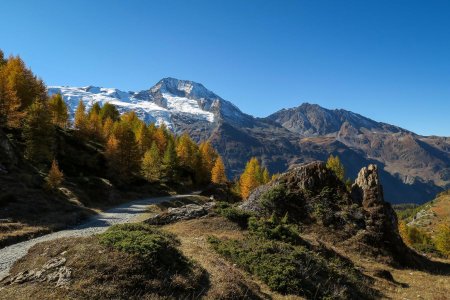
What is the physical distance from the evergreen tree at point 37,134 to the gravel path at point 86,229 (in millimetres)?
15615

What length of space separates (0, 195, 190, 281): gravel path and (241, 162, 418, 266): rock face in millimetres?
14266

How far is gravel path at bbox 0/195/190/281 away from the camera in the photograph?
2191 centimetres

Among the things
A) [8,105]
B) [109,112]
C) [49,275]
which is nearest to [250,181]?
[8,105]

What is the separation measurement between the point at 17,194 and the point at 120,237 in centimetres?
2550

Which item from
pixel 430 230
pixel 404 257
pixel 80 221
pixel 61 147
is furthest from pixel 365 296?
pixel 430 230

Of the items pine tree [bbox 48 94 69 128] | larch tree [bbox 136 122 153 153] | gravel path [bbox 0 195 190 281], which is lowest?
gravel path [bbox 0 195 190 281]

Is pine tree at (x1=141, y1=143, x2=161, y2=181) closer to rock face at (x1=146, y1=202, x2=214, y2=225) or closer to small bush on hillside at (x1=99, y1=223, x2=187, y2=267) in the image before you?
rock face at (x1=146, y1=202, x2=214, y2=225)

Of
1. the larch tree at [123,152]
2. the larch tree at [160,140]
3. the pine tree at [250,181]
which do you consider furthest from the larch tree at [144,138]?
the pine tree at [250,181]

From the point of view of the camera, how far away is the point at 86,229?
110ft

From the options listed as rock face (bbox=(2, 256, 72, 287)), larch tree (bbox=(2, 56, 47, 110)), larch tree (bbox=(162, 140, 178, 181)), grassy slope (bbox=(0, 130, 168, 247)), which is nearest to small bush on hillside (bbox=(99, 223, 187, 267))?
→ rock face (bbox=(2, 256, 72, 287))

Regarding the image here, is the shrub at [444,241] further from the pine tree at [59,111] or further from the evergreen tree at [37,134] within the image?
the pine tree at [59,111]

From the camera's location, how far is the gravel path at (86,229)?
2191cm

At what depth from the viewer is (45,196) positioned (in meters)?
41.2

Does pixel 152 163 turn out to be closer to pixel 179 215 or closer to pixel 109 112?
pixel 179 215
